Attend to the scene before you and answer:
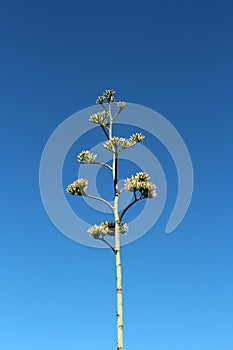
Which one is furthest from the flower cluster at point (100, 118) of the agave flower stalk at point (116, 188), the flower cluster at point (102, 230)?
the flower cluster at point (102, 230)

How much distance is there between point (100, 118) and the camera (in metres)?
15.4

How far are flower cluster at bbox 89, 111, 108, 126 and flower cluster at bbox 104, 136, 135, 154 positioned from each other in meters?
1.15

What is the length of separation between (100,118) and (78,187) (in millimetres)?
2803

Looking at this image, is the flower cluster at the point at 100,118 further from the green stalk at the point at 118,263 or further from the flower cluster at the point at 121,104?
the green stalk at the point at 118,263

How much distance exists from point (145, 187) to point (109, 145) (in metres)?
2.06

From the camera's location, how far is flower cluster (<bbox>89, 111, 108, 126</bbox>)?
15.4 metres

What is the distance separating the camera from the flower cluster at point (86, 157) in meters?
14.6

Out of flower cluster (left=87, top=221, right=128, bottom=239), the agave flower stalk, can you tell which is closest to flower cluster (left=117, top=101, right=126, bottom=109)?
the agave flower stalk

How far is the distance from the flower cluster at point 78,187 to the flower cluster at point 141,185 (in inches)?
53.3

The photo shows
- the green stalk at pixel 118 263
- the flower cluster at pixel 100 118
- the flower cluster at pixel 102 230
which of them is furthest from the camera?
the flower cluster at pixel 100 118

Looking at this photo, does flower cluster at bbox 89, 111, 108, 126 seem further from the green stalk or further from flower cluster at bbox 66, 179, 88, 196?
flower cluster at bbox 66, 179, 88, 196

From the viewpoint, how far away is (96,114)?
15477mm

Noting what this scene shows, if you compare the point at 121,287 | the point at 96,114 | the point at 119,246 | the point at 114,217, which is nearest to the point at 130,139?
the point at 96,114

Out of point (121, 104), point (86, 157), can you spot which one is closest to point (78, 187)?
point (86, 157)
